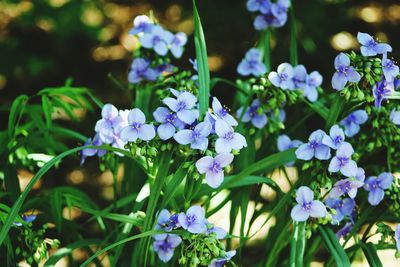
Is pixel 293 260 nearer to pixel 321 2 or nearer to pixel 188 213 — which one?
pixel 188 213

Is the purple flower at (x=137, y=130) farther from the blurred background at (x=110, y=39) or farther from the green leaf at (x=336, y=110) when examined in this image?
the blurred background at (x=110, y=39)

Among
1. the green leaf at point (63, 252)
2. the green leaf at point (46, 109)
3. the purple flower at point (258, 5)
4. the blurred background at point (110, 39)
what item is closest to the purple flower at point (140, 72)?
the green leaf at point (46, 109)

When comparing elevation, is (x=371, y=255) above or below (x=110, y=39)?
above

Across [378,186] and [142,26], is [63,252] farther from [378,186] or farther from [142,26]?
[378,186]

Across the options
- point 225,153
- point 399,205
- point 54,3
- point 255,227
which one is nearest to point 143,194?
point 225,153

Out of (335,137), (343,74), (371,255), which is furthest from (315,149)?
(371,255)

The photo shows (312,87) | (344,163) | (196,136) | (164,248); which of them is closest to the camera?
(196,136)
